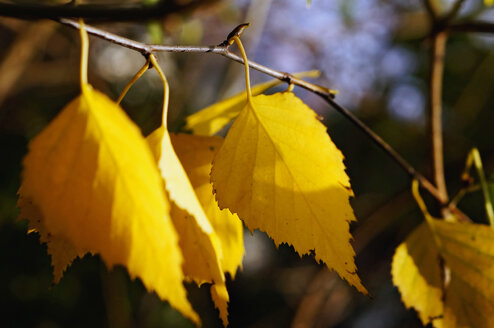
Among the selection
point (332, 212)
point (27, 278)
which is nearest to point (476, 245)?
point (332, 212)

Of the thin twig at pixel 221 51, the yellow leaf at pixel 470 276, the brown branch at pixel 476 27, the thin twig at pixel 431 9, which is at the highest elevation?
the thin twig at pixel 431 9

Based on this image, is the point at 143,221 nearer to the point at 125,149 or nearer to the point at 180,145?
the point at 125,149

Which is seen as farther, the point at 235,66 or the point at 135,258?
the point at 235,66

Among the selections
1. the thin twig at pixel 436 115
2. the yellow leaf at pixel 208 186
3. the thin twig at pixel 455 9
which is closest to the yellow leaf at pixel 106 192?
the yellow leaf at pixel 208 186

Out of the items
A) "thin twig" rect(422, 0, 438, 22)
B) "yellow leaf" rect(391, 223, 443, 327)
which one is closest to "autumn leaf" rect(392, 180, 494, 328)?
"yellow leaf" rect(391, 223, 443, 327)

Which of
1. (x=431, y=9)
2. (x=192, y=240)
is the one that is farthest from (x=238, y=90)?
(x=192, y=240)

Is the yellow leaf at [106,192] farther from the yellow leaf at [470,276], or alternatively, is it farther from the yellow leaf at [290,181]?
the yellow leaf at [470,276]
